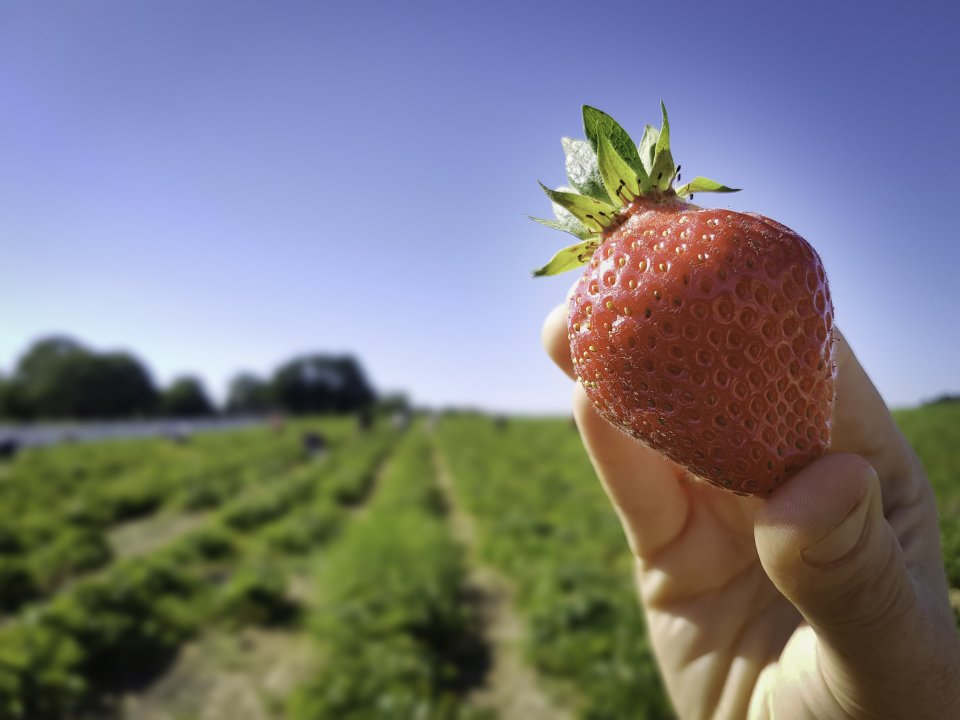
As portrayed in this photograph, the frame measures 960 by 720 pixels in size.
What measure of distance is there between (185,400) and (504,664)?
8918 cm

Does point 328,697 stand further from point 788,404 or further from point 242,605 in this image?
point 788,404

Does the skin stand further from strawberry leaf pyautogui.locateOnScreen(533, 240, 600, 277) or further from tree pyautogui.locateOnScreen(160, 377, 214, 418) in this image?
tree pyautogui.locateOnScreen(160, 377, 214, 418)

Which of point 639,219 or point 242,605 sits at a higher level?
point 639,219

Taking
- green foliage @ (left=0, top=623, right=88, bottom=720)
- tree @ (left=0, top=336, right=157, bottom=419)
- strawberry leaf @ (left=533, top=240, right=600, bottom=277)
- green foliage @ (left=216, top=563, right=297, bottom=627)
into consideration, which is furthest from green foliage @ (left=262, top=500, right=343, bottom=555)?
tree @ (left=0, top=336, right=157, bottom=419)

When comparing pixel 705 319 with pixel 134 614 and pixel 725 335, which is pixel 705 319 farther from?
pixel 134 614

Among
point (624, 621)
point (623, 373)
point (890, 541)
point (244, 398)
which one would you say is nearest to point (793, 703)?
point (890, 541)

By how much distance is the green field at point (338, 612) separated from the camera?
15.9ft

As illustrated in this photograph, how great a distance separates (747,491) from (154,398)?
289 ft

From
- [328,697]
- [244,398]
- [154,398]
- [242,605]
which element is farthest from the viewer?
[244,398]

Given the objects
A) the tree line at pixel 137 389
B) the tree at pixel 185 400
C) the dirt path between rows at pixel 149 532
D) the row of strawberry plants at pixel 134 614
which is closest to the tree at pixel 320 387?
the tree line at pixel 137 389

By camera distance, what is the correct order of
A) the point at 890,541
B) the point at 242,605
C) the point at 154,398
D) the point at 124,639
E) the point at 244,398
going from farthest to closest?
the point at 244,398 → the point at 154,398 → the point at 242,605 → the point at 124,639 → the point at 890,541

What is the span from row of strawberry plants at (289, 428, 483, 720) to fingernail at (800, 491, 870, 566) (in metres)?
4.48

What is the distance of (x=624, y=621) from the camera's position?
→ 5.67 meters

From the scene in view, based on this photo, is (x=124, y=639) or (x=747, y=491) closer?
(x=747, y=491)
